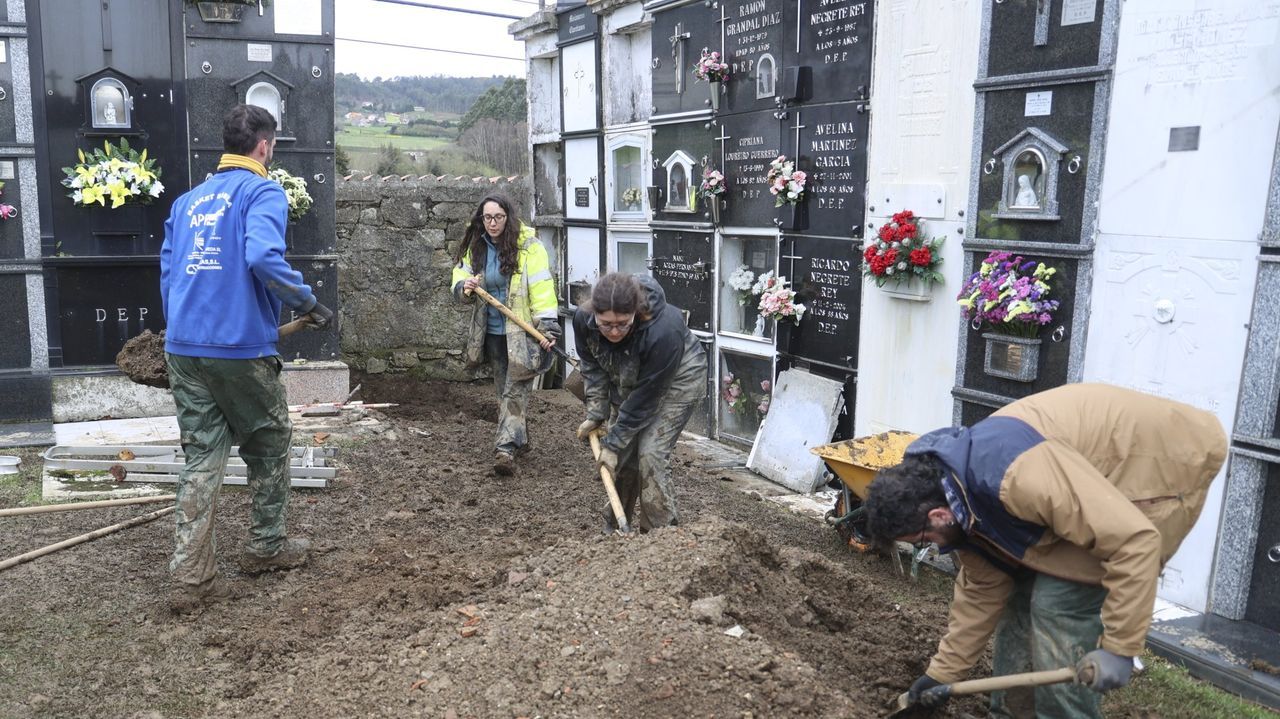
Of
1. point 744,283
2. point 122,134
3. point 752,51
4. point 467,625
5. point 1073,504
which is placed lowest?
point 467,625

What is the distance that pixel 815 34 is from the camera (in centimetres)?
664

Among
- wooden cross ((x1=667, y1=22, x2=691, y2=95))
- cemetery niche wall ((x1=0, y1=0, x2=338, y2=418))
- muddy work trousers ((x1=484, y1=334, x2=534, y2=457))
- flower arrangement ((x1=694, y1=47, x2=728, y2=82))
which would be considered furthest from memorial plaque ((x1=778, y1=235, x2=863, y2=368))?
cemetery niche wall ((x1=0, y1=0, x2=338, y2=418))

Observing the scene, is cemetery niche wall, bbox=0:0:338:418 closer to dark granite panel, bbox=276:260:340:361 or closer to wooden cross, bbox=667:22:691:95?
dark granite panel, bbox=276:260:340:361

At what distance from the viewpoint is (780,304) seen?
6883 mm

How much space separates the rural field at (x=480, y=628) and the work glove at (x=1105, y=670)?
68cm

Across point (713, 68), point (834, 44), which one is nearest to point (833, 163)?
point (834, 44)

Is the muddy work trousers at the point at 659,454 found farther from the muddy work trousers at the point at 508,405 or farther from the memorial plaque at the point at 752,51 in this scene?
the memorial plaque at the point at 752,51

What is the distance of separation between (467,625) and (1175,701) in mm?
2574

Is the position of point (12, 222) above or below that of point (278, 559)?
above

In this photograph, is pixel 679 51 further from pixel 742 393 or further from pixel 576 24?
pixel 742 393

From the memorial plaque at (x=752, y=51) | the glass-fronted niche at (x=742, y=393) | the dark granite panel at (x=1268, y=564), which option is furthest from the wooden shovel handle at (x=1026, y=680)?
the memorial plaque at (x=752, y=51)

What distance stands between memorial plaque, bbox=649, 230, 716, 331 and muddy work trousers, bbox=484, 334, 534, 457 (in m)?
1.84

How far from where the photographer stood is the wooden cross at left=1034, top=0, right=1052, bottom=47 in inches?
195

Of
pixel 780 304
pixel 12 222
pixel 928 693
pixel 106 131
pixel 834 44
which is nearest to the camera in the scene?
pixel 928 693
